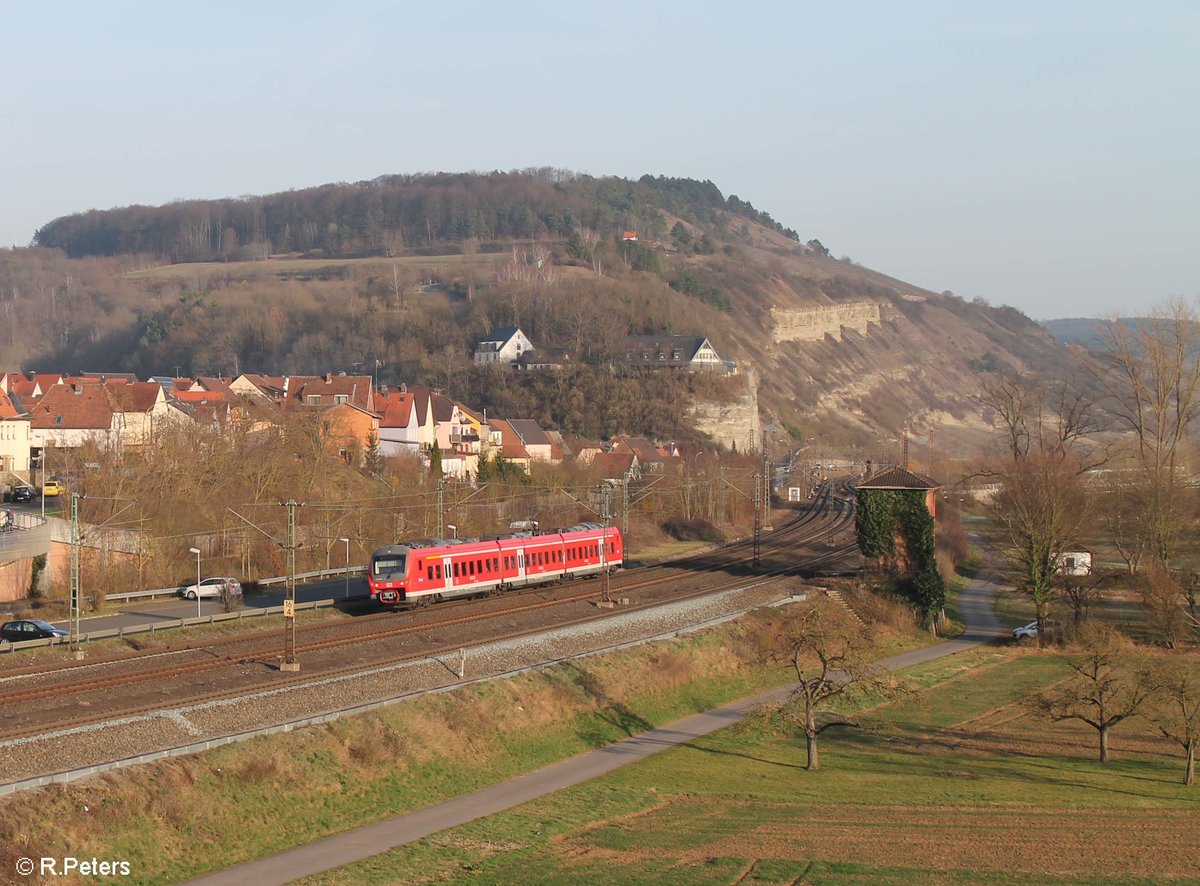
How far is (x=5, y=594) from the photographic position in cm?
4550

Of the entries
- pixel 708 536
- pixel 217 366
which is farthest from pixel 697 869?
pixel 217 366

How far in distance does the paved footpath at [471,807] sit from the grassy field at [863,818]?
0.59 m

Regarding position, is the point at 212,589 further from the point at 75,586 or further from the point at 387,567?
the point at 75,586

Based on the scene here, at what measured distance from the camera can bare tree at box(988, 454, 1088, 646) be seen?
47625 mm

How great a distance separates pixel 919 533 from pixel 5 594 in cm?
3433

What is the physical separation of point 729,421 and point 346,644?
307ft

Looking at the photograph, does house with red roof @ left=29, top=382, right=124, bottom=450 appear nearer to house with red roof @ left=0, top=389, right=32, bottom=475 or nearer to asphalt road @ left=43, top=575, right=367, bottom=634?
house with red roof @ left=0, top=389, right=32, bottom=475

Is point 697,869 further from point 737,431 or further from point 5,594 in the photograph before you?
point 737,431

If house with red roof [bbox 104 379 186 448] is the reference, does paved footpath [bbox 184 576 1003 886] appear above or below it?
below

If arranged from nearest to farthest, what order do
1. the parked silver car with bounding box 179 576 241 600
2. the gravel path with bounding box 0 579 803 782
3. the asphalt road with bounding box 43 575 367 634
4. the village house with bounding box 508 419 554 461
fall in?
the gravel path with bounding box 0 579 803 782
the asphalt road with bounding box 43 575 367 634
the parked silver car with bounding box 179 576 241 600
the village house with bounding box 508 419 554 461

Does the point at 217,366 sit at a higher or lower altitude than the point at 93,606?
higher

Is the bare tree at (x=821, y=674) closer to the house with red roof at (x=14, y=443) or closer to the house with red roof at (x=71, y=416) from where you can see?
the house with red roof at (x=71, y=416)

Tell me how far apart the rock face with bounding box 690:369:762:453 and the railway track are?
60381 millimetres

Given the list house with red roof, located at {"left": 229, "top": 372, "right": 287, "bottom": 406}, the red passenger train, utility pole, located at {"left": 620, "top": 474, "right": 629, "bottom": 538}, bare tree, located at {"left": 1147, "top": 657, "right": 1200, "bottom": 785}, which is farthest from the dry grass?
house with red roof, located at {"left": 229, "top": 372, "right": 287, "bottom": 406}
